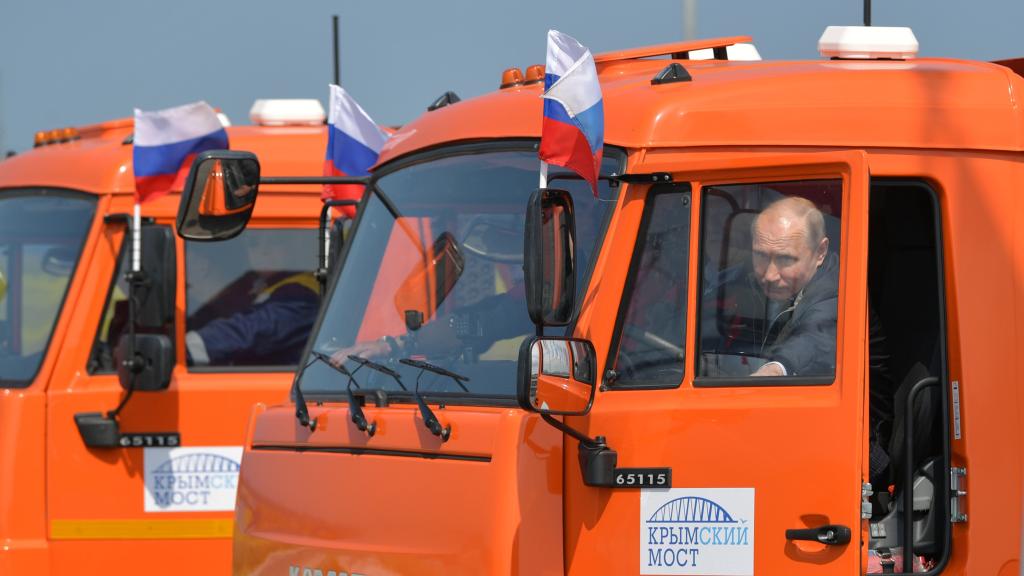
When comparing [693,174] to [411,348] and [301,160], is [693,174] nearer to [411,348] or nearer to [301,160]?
[411,348]

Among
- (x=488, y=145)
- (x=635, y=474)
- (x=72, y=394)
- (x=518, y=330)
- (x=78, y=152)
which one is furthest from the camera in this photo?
(x=78, y=152)

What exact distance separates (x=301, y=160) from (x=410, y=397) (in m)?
3.49

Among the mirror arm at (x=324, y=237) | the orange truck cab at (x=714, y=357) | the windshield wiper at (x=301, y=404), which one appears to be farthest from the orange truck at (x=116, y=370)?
the orange truck cab at (x=714, y=357)

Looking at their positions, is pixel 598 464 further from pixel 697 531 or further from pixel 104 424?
pixel 104 424

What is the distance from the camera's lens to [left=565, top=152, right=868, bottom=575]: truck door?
441 cm

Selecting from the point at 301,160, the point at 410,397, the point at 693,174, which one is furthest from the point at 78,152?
the point at 693,174

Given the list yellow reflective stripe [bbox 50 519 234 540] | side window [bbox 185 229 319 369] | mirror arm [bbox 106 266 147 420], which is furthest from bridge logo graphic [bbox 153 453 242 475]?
side window [bbox 185 229 319 369]

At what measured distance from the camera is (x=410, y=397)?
5016mm

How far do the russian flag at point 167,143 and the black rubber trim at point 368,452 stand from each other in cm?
270

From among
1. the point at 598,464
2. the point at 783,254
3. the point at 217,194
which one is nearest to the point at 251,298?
the point at 217,194

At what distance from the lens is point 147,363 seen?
7.45 meters

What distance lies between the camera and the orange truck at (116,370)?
7512 millimetres

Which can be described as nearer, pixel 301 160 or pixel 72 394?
pixel 72 394

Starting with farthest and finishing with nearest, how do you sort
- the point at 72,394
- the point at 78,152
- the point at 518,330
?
1. the point at 78,152
2. the point at 72,394
3. the point at 518,330
